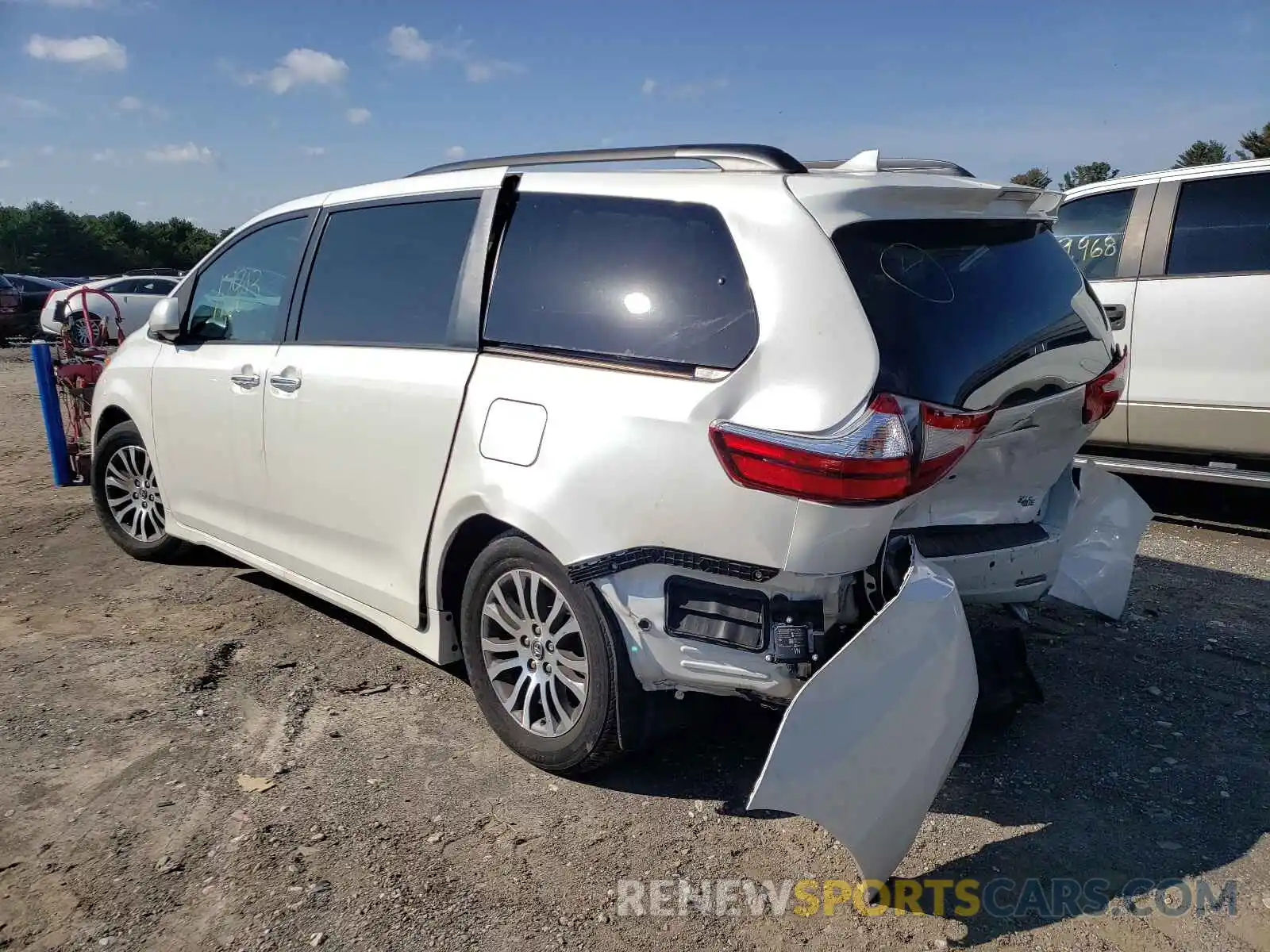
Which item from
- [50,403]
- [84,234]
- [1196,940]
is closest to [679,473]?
[1196,940]

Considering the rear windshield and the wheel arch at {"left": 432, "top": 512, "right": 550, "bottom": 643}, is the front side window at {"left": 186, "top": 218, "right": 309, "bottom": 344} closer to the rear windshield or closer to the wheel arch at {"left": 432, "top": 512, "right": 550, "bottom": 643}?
the wheel arch at {"left": 432, "top": 512, "right": 550, "bottom": 643}

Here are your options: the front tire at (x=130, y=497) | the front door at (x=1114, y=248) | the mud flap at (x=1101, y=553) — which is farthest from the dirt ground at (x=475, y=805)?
the front door at (x=1114, y=248)

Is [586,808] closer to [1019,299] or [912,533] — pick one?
[912,533]

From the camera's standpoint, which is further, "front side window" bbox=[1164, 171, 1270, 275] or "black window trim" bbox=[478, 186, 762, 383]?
"front side window" bbox=[1164, 171, 1270, 275]

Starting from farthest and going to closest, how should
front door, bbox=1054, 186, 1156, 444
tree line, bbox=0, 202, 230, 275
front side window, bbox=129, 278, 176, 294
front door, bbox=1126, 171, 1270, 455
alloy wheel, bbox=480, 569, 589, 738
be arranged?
1. tree line, bbox=0, 202, 230, 275
2. front side window, bbox=129, 278, 176, 294
3. front door, bbox=1054, 186, 1156, 444
4. front door, bbox=1126, 171, 1270, 455
5. alloy wheel, bbox=480, 569, 589, 738

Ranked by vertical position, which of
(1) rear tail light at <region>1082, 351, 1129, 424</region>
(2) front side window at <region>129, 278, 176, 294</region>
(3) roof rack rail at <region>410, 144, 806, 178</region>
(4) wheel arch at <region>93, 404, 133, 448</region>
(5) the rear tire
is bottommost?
(4) wheel arch at <region>93, 404, 133, 448</region>

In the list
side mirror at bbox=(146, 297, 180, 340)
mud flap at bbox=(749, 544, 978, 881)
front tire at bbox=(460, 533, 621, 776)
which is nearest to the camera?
mud flap at bbox=(749, 544, 978, 881)

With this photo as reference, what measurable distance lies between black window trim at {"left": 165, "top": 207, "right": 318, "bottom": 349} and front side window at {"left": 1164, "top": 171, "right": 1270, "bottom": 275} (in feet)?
16.3

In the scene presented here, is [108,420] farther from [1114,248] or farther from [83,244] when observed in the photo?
[83,244]

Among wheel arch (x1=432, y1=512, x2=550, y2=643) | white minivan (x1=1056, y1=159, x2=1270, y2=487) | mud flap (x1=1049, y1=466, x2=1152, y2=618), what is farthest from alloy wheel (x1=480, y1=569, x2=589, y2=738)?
white minivan (x1=1056, y1=159, x2=1270, y2=487)

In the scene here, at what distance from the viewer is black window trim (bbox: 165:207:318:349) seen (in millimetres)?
4316

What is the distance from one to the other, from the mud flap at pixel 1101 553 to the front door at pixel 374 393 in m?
2.32

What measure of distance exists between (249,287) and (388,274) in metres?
1.11

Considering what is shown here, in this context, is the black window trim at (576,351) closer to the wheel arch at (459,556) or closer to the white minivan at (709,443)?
the white minivan at (709,443)
